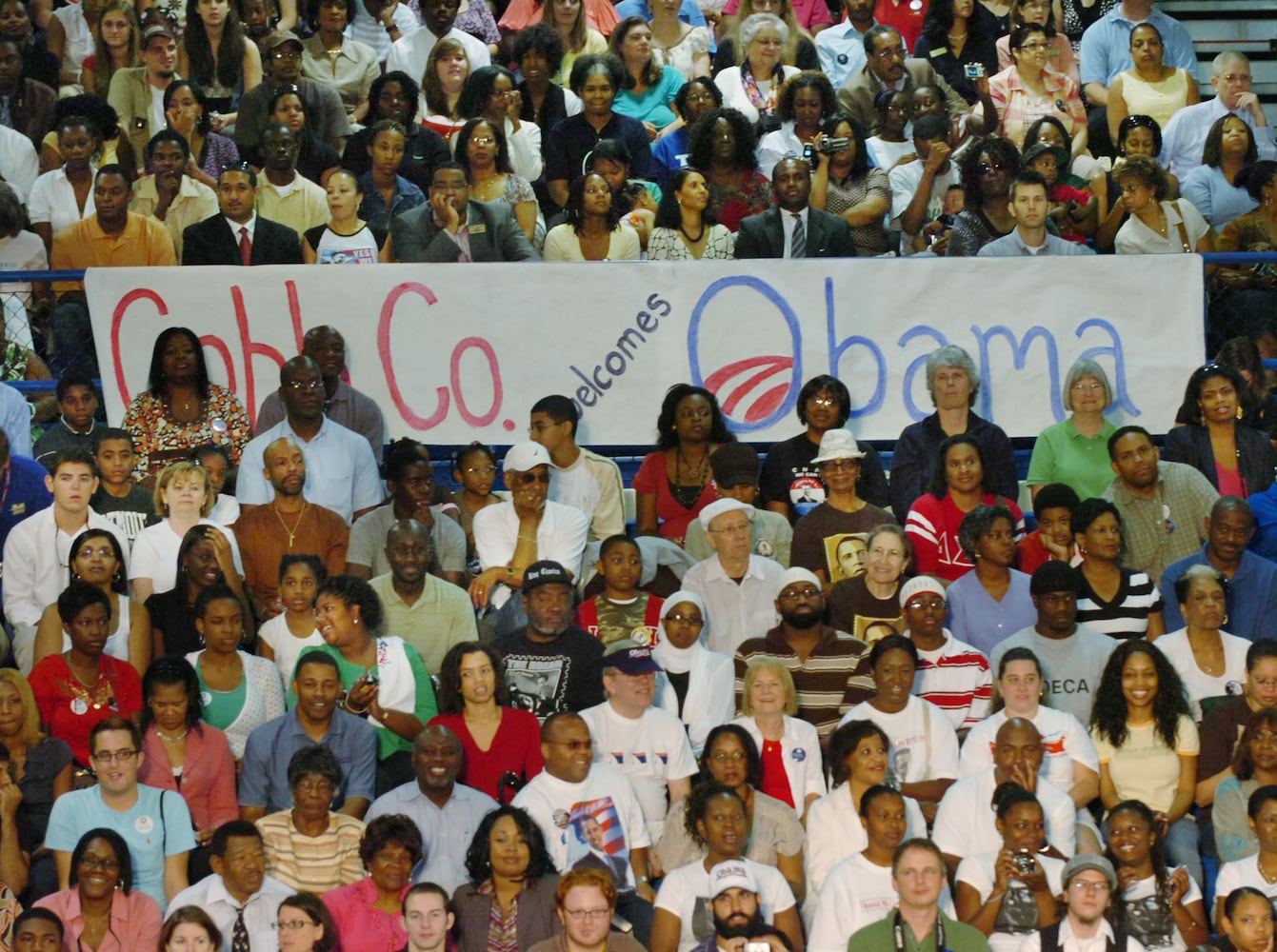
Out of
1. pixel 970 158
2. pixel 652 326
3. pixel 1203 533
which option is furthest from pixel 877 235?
pixel 1203 533

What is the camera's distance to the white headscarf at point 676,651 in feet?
34.3

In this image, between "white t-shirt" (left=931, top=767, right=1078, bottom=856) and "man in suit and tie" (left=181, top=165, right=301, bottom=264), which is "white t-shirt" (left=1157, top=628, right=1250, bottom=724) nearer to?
"white t-shirt" (left=931, top=767, right=1078, bottom=856)

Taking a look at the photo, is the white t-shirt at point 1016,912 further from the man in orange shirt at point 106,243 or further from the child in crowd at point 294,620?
the man in orange shirt at point 106,243

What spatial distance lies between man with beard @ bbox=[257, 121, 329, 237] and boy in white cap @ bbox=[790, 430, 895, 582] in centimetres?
363

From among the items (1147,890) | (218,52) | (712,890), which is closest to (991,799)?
(1147,890)

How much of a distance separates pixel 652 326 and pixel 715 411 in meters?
0.84

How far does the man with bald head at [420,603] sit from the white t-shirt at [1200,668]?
3.11 meters

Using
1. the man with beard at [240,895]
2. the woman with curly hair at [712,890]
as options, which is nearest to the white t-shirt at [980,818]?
the woman with curly hair at [712,890]

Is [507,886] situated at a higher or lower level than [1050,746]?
lower

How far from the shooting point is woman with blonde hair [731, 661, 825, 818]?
10062mm

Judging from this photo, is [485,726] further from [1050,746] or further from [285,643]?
[1050,746]

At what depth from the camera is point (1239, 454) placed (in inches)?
458

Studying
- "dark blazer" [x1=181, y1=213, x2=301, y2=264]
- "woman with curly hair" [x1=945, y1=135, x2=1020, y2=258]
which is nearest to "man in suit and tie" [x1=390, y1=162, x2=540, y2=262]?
"dark blazer" [x1=181, y1=213, x2=301, y2=264]

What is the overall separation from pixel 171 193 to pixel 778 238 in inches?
136
